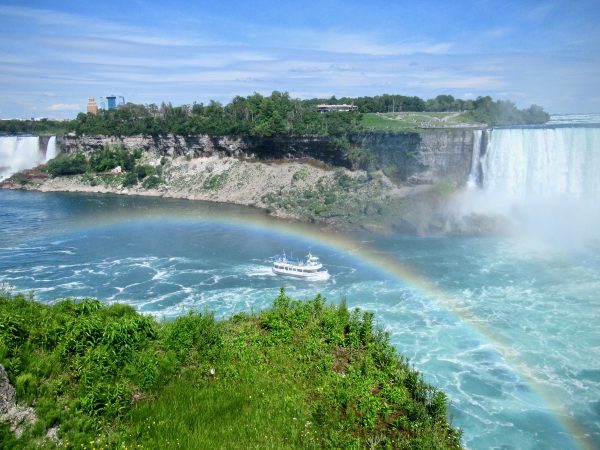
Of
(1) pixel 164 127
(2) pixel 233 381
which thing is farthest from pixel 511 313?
(1) pixel 164 127

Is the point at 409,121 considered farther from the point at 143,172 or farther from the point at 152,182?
the point at 143,172

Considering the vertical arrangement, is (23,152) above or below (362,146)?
below

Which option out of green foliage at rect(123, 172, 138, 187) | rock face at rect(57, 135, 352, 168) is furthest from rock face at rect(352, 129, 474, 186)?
green foliage at rect(123, 172, 138, 187)

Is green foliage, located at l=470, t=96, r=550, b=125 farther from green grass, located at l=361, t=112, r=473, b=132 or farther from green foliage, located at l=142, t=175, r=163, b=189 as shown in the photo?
green foliage, located at l=142, t=175, r=163, b=189

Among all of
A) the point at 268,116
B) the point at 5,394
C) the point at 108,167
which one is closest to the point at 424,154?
the point at 268,116

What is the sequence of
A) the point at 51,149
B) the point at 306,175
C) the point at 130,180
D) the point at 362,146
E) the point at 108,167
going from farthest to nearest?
the point at 51,149
the point at 108,167
the point at 130,180
the point at 306,175
the point at 362,146

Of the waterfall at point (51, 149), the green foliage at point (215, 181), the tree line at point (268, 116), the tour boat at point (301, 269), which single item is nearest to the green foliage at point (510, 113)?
the tree line at point (268, 116)

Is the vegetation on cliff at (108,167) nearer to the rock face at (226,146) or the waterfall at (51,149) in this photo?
the rock face at (226,146)
